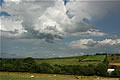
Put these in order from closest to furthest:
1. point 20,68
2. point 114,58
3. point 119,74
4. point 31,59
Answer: point 119,74 < point 20,68 < point 31,59 < point 114,58

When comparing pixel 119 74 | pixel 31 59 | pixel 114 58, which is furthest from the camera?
pixel 114 58

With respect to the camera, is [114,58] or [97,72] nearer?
[97,72]

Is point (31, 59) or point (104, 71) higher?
point (31, 59)

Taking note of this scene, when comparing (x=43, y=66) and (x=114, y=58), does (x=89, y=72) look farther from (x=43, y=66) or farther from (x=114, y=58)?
(x=114, y=58)

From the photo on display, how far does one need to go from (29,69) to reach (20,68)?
4.95 m

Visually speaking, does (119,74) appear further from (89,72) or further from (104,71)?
(89,72)

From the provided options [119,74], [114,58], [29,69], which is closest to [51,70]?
[29,69]

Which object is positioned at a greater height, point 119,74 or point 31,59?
point 31,59

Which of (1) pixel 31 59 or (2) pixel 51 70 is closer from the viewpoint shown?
(2) pixel 51 70

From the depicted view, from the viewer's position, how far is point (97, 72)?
100 metres

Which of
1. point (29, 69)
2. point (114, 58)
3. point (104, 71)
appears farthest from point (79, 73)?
point (114, 58)

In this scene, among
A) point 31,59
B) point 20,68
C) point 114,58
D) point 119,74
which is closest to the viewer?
point 119,74

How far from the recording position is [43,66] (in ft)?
329

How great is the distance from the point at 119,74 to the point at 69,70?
90.7 feet
